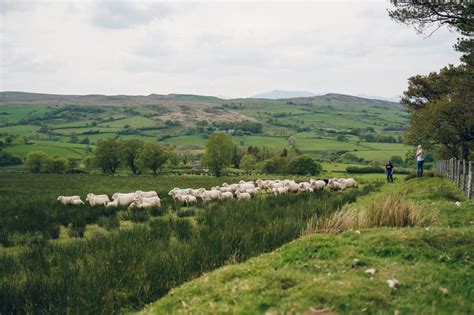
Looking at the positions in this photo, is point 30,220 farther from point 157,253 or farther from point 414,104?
point 414,104

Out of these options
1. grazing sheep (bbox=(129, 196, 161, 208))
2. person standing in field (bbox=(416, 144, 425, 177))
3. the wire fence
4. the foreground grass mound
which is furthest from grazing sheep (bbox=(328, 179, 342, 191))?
the foreground grass mound

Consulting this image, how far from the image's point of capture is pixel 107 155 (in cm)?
6131

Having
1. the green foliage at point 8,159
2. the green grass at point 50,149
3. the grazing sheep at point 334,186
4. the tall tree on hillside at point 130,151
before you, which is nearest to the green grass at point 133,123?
the green grass at point 50,149

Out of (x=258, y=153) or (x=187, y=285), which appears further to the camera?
(x=258, y=153)

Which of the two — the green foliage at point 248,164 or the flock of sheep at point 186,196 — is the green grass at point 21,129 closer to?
the green foliage at point 248,164

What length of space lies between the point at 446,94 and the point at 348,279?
28.1 meters

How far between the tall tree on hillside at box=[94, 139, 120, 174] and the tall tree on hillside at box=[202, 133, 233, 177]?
49.0ft

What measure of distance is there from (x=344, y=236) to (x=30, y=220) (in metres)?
9.52

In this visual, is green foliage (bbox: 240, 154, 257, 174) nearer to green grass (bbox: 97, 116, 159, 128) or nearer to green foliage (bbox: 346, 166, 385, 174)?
green foliage (bbox: 346, 166, 385, 174)

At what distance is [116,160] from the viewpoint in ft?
206

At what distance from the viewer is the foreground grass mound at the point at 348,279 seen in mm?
4539

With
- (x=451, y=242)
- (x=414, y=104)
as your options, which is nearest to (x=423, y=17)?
(x=451, y=242)

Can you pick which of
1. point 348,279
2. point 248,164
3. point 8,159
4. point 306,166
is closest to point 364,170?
point 306,166

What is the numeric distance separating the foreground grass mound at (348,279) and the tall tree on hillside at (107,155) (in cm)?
5818
